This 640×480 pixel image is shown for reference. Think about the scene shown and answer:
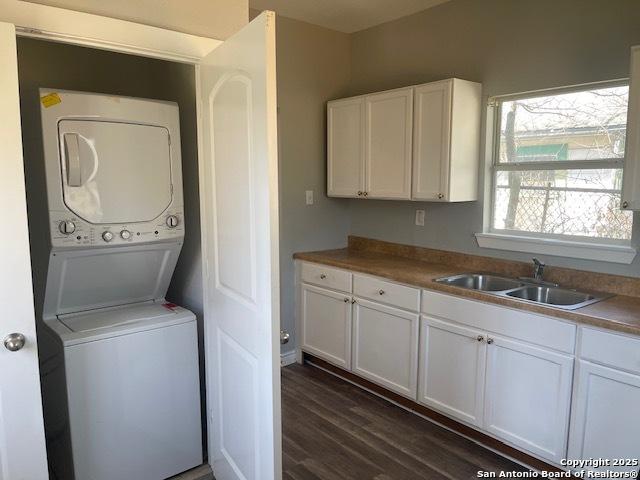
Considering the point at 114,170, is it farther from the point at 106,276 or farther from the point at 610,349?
the point at 610,349

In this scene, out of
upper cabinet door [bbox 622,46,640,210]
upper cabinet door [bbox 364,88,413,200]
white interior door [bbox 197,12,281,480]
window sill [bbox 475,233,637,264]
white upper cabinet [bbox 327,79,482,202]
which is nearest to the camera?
white interior door [bbox 197,12,281,480]

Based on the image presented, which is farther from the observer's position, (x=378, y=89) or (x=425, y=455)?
(x=378, y=89)

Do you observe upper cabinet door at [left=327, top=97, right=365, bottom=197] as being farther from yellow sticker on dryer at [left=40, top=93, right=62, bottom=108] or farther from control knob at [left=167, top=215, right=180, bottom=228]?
yellow sticker on dryer at [left=40, top=93, right=62, bottom=108]

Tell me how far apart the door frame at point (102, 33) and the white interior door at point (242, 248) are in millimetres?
112

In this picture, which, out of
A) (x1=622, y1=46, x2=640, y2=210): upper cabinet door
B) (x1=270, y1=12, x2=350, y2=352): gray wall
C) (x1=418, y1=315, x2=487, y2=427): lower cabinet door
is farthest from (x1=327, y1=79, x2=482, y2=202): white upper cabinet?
(x1=622, y1=46, x2=640, y2=210): upper cabinet door

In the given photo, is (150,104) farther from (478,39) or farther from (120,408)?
(478,39)

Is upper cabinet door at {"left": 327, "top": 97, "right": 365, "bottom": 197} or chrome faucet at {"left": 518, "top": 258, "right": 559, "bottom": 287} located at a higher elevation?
upper cabinet door at {"left": 327, "top": 97, "right": 365, "bottom": 197}

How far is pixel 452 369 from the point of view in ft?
8.87

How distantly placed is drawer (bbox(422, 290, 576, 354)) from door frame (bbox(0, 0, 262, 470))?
1.51 metres

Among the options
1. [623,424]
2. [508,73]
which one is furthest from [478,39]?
[623,424]

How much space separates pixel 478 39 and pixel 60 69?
2.45 meters

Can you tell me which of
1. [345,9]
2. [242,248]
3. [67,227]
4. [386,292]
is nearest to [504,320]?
[386,292]

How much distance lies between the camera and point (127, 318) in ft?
7.23

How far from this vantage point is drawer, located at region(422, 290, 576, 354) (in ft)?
7.32
